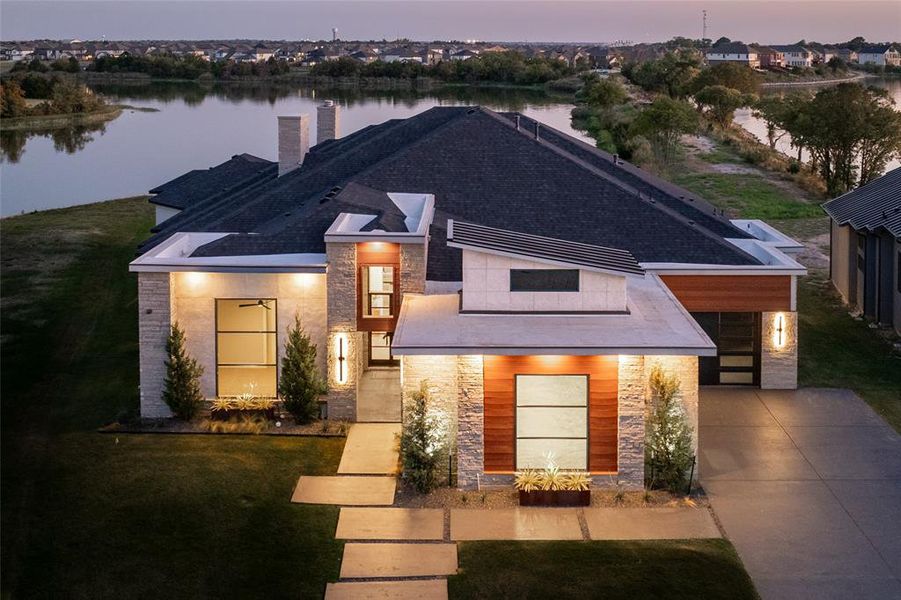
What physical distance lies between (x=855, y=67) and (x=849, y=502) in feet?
657

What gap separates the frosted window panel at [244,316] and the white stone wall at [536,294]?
4090 mm

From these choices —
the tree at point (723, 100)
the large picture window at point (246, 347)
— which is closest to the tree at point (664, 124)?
the tree at point (723, 100)

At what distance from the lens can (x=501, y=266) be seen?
17094 mm

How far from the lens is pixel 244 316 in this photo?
1952 centimetres

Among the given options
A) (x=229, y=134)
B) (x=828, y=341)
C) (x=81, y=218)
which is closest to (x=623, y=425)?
(x=828, y=341)

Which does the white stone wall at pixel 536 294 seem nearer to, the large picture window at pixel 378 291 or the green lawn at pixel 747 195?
the large picture window at pixel 378 291

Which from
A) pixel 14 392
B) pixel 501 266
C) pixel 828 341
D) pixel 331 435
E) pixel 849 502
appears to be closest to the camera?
pixel 849 502

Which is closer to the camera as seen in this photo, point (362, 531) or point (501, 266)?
point (362, 531)

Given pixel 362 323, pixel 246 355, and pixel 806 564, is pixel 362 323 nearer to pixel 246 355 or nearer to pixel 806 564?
pixel 246 355

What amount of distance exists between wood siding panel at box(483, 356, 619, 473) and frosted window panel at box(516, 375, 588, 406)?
8 cm

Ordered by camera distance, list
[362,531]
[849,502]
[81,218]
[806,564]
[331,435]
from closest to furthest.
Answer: [806,564]
[362,531]
[849,502]
[331,435]
[81,218]

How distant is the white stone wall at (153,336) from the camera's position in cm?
1889

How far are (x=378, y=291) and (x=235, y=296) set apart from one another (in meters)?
2.48

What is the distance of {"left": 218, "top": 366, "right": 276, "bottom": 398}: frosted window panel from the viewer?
19.7 m
